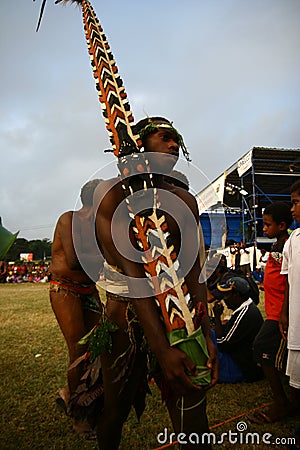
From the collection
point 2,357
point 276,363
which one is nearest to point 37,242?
point 2,357

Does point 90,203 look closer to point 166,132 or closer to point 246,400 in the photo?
point 166,132

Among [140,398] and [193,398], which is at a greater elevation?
[193,398]

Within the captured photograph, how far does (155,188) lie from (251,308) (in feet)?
9.72

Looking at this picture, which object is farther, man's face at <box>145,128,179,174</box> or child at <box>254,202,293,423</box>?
child at <box>254,202,293,423</box>

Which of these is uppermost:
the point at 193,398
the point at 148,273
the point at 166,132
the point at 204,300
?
the point at 166,132

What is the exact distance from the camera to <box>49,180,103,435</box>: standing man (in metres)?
2.73

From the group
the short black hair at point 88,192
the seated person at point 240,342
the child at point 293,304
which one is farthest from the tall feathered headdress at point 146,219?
the seated person at point 240,342

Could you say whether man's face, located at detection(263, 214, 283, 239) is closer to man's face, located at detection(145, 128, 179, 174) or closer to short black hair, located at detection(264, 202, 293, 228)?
short black hair, located at detection(264, 202, 293, 228)

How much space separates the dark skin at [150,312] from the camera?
54.4 inches

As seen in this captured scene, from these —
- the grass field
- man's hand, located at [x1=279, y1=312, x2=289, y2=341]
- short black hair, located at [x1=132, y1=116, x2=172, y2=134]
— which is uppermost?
short black hair, located at [x1=132, y1=116, x2=172, y2=134]

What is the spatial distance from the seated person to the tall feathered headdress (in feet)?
9.10

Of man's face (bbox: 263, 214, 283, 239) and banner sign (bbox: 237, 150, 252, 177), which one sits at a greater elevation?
banner sign (bbox: 237, 150, 252, 177)

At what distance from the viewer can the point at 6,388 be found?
12.6ft

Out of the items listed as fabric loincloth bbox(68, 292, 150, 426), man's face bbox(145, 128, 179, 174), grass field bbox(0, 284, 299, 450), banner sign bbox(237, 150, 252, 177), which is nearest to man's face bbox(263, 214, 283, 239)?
grass field bbox(0, 284, 299, 450)
